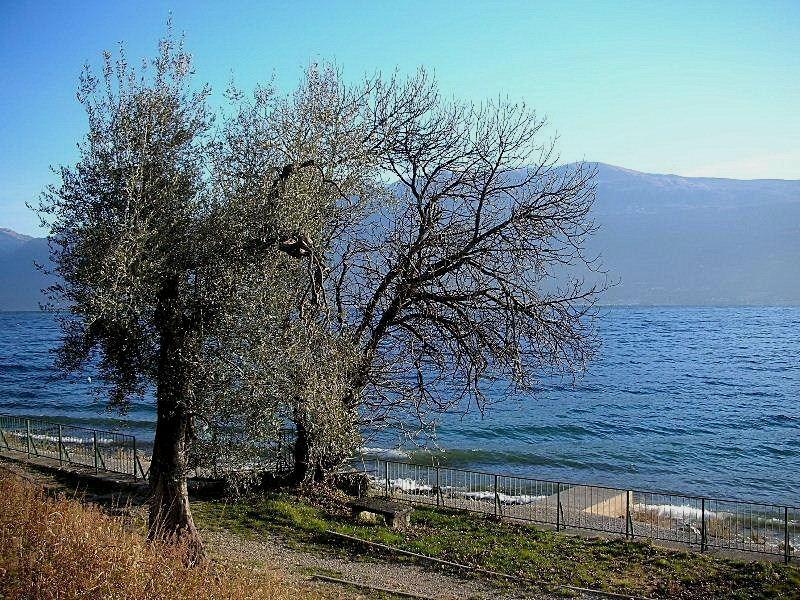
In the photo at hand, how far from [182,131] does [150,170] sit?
128cm

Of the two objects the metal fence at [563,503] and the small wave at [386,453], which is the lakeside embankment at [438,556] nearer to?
the metal fence at [563,503]

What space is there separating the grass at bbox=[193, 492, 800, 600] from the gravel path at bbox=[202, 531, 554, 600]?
0.76m

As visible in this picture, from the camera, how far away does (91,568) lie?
8664mm

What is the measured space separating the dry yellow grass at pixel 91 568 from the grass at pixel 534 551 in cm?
645

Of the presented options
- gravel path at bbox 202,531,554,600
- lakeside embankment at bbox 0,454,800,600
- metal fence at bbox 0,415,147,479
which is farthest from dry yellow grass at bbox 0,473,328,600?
metal fence at bbox 0,415,147,479

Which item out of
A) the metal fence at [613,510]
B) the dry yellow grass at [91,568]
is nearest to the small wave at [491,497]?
the metal fence at [613,510]

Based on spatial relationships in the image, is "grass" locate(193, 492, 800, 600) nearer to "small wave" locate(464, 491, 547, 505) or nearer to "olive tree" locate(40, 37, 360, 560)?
"olive tree" locate(40, 37, 360, 560)

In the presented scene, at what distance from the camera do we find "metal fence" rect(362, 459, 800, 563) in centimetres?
2034

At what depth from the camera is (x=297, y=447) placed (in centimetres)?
2152

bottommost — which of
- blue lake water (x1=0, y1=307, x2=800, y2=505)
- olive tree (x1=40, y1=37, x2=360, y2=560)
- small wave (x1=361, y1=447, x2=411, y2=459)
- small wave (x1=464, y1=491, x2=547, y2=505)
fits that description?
blue lake water (x1=0, y1=307, x2=800, y2=505)

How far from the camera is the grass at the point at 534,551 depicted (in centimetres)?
1547

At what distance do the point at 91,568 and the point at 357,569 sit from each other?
7.72 m

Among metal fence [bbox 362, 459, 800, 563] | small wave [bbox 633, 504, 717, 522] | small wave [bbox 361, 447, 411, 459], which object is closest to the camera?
metal fence [bbox 362, 459, 800, 563]

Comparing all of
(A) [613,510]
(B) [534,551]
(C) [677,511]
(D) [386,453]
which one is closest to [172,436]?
(B) [534,551]
